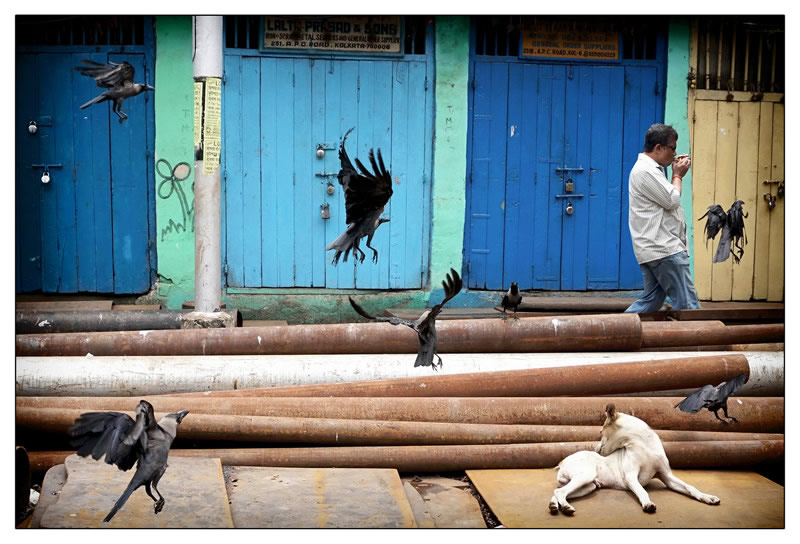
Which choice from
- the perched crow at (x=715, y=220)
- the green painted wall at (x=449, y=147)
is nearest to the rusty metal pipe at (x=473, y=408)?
the perched crow at (x=715, y=220)

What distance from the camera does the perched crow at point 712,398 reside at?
4.04 meters

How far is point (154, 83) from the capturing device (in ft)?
25.7

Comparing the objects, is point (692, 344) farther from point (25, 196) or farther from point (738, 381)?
point (25, 196)

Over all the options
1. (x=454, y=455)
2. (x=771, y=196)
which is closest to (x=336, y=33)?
(x=771, y=196)

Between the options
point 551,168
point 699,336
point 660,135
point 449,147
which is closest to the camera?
point 699,336

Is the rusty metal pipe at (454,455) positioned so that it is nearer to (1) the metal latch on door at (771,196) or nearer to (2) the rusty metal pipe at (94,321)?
(2) the rusty metal pipe at (94,321)

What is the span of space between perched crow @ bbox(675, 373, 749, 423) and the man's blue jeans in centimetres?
220

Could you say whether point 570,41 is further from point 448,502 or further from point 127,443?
point 127,443

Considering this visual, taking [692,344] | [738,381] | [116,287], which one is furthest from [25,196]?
[738,381]

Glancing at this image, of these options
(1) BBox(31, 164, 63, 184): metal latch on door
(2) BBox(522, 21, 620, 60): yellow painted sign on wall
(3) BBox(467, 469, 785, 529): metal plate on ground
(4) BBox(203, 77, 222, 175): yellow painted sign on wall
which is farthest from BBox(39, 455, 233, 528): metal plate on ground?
(2) BBox(522, 21, 620, 60): yellow painted sign on wall

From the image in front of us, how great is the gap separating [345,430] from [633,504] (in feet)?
4.33

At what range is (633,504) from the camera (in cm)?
379

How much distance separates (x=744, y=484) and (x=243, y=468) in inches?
90.8

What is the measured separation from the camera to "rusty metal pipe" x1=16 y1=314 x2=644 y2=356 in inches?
197
